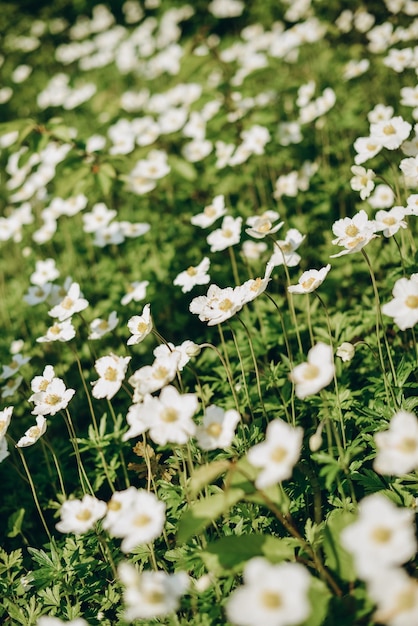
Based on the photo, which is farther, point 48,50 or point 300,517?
point 48,50

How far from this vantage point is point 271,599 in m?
1.23

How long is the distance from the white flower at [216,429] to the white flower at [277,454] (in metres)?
0.19

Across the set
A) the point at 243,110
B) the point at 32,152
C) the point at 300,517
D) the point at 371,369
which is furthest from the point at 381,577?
the point at 243,110

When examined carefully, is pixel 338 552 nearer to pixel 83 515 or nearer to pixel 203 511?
pixel 203 511

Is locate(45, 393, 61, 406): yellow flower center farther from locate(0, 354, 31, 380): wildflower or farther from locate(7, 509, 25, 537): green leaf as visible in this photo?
locate(0, 354, 31, 380): wildflower

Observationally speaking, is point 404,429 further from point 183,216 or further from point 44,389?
point 183,216

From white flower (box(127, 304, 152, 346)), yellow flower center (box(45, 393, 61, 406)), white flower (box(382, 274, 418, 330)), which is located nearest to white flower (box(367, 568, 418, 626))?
white flower (box(382, 274, 418, 330))

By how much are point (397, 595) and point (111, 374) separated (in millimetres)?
1303

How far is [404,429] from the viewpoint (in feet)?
4.76

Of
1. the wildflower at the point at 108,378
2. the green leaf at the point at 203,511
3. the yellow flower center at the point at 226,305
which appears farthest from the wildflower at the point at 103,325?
the green leaf at the point at 203,511

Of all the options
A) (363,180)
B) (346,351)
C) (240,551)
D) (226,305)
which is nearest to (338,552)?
(240,551)

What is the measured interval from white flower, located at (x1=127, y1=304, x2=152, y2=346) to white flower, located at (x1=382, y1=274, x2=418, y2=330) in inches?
37.1

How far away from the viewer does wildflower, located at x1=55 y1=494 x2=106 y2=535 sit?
1785 millimetres

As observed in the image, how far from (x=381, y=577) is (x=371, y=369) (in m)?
1.52
